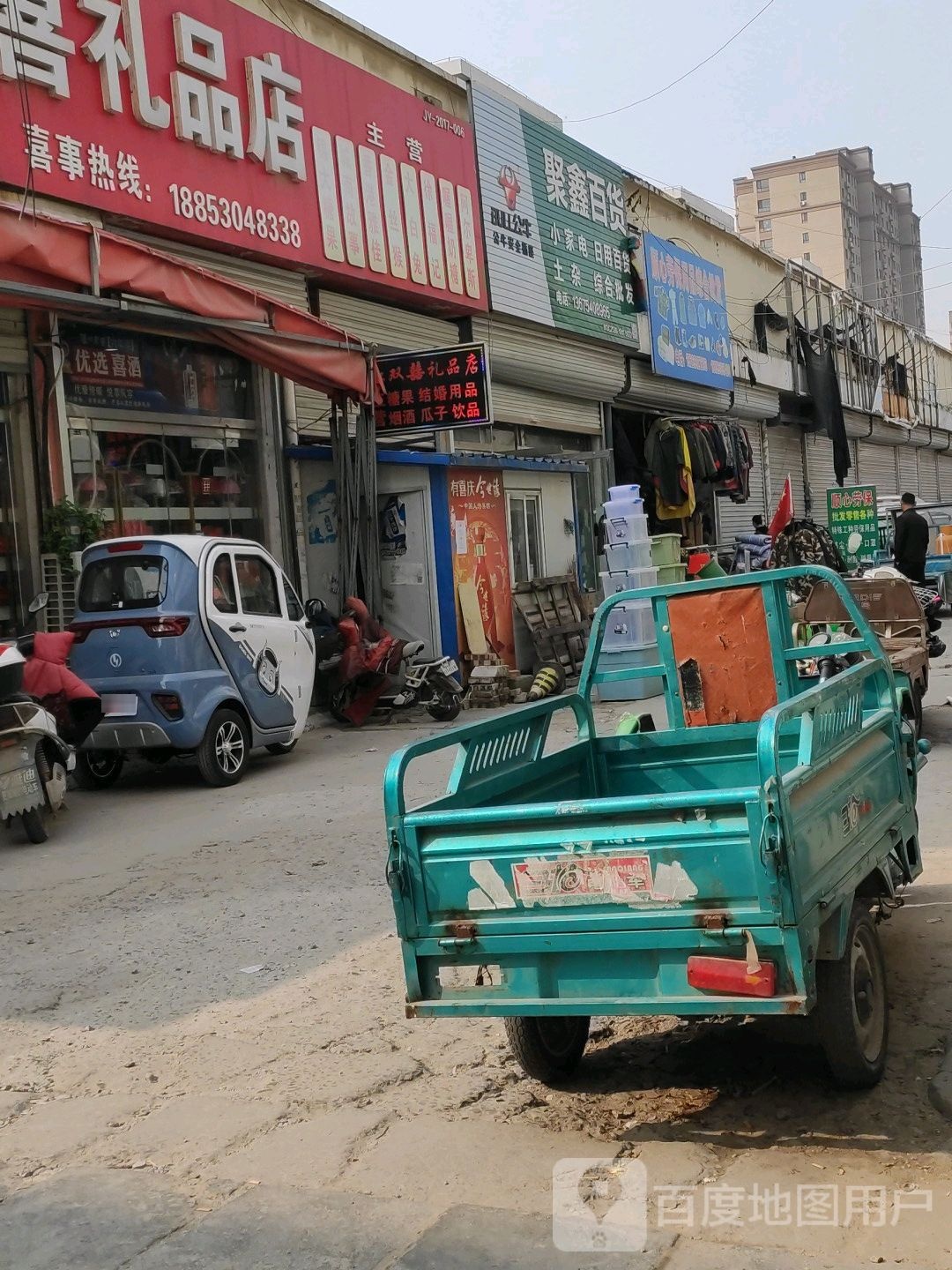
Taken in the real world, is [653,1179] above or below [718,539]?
below

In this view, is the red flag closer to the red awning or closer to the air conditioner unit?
the red awning

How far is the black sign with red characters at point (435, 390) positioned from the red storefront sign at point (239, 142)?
1348 mm

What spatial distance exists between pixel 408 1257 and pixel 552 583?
1447 cm

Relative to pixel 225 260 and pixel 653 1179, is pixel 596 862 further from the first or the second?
pixel 225 260

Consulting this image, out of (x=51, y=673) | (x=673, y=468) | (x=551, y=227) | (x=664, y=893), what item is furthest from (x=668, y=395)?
(x=664, y=893)

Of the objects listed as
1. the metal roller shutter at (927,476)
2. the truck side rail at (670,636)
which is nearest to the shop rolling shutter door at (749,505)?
the metal roller shutter at (927,476)

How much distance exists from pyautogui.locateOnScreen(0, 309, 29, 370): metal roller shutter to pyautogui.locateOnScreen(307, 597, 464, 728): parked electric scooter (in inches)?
148

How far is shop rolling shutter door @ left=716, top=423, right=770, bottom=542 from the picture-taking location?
2752 cm

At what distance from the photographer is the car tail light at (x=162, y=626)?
405 inches

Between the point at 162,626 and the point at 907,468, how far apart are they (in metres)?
38.7

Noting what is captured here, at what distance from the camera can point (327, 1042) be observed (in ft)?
16.3

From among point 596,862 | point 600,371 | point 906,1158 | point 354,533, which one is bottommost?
point 906,1158

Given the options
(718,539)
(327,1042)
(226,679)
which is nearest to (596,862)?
(327,1042)

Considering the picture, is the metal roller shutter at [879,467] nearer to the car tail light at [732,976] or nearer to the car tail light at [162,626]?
the car tail light at [162,626]
